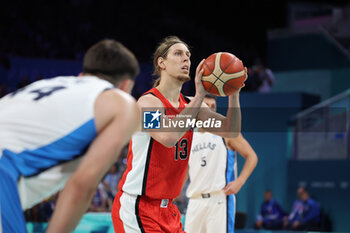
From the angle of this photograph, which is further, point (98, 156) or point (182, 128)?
point (182, 128)

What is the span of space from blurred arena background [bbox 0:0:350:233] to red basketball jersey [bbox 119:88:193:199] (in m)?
3.00

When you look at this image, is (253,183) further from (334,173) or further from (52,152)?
(52,152)

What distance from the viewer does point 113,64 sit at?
7.03 feet

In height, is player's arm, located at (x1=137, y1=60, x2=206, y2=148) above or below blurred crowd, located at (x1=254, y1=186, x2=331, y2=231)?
above

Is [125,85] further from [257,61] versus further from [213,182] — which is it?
[257,61]

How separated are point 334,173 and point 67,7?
9.11m

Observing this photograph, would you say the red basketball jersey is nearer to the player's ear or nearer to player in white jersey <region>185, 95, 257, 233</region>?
the player's ear

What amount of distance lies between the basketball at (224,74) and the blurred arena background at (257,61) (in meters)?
3.35

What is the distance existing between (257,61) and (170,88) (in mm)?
10192

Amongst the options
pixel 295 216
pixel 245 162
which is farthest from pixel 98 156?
pixel 295 216

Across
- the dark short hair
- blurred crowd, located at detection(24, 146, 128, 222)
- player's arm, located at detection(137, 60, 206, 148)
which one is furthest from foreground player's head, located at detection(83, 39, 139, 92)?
blurred crowd, located at detection(24, 146, 128, 222)

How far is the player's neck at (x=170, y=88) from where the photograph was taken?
3.93 m

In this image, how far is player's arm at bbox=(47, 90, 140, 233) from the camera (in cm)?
185

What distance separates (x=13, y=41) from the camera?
12656mm
